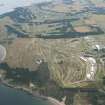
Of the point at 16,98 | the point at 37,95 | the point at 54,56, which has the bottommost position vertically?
A: the point at 37,95

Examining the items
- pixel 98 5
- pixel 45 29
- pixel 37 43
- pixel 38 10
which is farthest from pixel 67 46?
pixel 98 5

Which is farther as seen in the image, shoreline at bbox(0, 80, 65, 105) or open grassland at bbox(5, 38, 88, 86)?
open grassland at bbox(5, 38, 88, 86)

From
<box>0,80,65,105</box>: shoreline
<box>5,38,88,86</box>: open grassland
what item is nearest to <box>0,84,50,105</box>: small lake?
<box>0,80,65,105</box>: shoreline

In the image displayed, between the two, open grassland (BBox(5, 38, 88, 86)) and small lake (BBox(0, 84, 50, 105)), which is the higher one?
open grassland (BBox(5, 38, 88, 86))

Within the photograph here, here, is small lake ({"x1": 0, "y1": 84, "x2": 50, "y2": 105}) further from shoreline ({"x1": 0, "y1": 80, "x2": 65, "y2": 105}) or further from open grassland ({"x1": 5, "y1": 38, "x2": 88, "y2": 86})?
open grassland ({"x1": 5, "y1": 38, "x2": 88, "y2": 86})

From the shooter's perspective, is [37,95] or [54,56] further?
[54,56]

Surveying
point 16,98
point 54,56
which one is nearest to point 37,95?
point 16,98

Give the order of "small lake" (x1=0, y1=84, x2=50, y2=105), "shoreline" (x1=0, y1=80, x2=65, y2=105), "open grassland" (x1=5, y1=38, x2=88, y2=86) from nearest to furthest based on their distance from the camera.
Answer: "small lake" (x1=0, y1=84, x2=50, y2=105) → "shoreline" (x1=0, y1=80, x2=65, y2=105) → "open grassland" (x1=5, y1=38, x2=88, y2=86)

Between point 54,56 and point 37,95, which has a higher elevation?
point 54,56

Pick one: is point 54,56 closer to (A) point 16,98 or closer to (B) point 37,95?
(B) point 37,95
